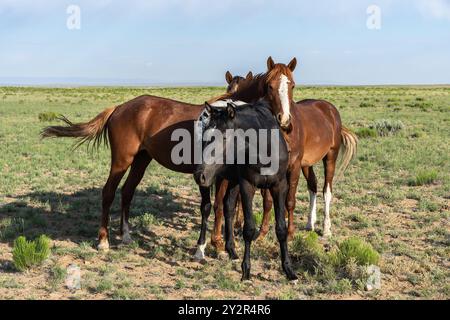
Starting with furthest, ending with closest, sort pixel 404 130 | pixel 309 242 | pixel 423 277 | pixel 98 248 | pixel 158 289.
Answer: pixel 404 130 → pixel 98 248 → pixel 309 242 → pixel 423 277 → pixel 158 289

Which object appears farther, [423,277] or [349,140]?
[349,140]

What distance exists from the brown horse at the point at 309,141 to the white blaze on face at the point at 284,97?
0.33 feet

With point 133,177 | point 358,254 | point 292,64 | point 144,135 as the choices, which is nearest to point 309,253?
point 358,254

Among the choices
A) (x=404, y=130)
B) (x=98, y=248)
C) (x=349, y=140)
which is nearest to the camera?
(x=98, y=248)

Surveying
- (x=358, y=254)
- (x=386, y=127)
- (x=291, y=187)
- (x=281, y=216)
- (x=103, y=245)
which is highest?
(x=386, y=127)

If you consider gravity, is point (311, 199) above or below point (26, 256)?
above

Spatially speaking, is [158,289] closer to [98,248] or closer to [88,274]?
[88,274]

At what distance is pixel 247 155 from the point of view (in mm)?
5066

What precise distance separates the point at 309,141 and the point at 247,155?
224cm

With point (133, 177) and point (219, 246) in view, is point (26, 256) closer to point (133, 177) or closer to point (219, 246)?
point (133, 177)

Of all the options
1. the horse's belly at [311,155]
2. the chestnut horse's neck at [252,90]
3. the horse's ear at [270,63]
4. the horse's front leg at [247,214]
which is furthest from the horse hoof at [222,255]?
the horse's ear at [270,63]
